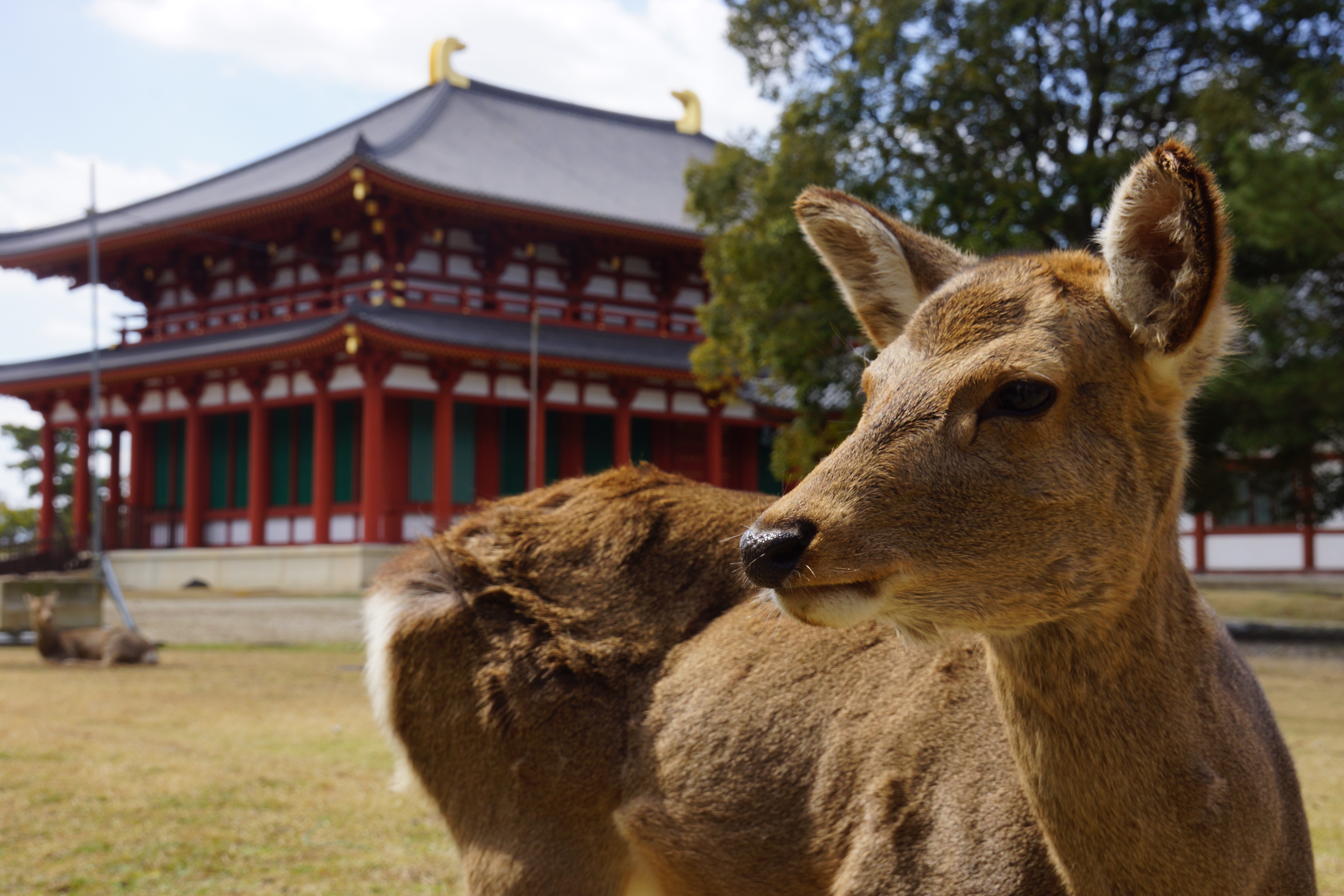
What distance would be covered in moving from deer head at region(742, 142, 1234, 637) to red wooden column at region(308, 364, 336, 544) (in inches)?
858

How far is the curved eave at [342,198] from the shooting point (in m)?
21.4

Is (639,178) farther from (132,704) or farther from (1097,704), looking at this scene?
(1097,704)

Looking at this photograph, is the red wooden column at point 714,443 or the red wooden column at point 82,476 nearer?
the red wooden column at point 714,443

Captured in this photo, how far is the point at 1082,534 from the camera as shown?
200cm

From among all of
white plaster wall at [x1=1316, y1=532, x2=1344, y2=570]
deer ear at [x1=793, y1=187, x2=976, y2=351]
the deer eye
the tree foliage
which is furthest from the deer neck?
white plaster wall at [x1=1316, y1=532, x2=1344, y2=570]

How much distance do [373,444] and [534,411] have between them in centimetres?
311

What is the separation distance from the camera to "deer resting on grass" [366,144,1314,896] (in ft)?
6.51

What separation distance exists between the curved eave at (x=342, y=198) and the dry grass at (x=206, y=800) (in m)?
12.4

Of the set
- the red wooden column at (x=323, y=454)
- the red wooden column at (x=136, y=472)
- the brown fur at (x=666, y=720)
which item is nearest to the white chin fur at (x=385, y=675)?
the brown fur at (x=666, y=720)

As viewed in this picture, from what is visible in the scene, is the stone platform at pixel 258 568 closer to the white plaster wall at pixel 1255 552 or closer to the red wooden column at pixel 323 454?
the red wooden column at pixel 323 454

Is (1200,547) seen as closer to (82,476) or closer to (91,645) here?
(91,645)

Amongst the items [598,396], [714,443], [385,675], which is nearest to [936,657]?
[385,675]

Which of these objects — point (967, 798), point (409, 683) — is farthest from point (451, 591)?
point (967, 798)

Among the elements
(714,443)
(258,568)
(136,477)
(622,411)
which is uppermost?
(622,411)
